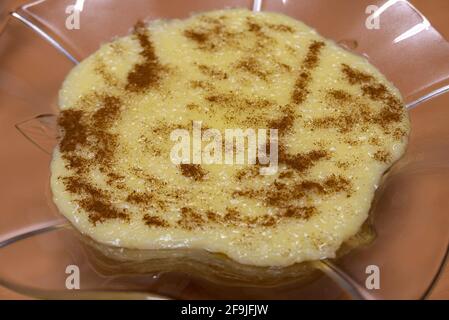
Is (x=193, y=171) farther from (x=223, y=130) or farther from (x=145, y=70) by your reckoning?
(x=145, y=70)

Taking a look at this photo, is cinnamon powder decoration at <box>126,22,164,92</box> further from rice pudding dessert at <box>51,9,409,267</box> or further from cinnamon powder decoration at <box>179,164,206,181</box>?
cinnamon powder decoration at <box>179,164,206,181</box>

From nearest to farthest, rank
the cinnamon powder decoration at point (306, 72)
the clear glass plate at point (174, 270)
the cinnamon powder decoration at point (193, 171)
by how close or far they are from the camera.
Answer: the clear glass plate at point (174, 270)
the cinnamon powder decoration at point (193, 171)
the cinnamon powder decoration at point (306, 72)

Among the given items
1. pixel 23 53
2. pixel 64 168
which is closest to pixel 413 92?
pixel 64 168

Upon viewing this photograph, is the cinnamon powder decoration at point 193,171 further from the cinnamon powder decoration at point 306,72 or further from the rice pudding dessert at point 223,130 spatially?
the cinnamon powder decoration at point 306,72

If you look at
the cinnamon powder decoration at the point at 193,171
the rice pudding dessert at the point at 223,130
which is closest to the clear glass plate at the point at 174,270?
the rice pudding dessert at the point at 223,130

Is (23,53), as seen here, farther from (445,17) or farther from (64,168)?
(445,17)

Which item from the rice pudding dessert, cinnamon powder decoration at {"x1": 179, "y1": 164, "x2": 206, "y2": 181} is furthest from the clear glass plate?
cinnamon powder decoration at {"x1": 179, "y1": 164, "x2": 206, "y2": 181}
